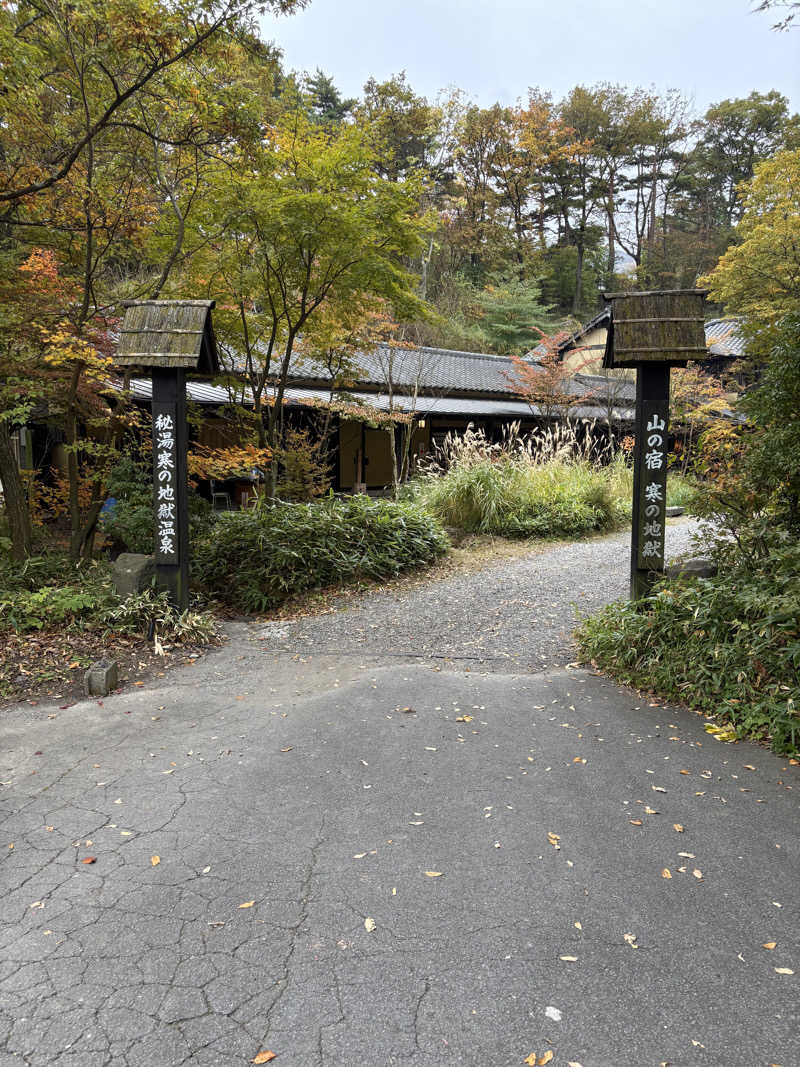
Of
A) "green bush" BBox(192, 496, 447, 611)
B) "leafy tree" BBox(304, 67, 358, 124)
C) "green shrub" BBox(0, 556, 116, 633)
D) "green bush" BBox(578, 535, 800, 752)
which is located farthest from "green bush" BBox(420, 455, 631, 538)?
"leafy tree" BBox(304, 67, 358, 124)

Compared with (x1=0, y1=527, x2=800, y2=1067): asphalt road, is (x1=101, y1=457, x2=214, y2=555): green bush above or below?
above

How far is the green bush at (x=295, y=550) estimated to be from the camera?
6.36 meters

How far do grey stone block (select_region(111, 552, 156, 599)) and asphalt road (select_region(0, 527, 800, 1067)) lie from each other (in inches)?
53.0

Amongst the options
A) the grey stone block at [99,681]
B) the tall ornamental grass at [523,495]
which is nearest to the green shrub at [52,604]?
the grey stone block at [99,681]

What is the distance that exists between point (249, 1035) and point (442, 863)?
0.91m

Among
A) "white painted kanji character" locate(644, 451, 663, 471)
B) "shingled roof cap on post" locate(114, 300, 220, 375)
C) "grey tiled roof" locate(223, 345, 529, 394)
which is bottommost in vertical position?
"white painted kanji character" locate(644, 451, 663, 471)

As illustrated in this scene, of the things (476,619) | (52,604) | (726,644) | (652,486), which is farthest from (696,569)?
(52,604)

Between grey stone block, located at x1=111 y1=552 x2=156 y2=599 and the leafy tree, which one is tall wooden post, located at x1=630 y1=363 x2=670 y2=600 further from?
the leafy tree

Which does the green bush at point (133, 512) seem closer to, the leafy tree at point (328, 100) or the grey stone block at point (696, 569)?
the grey stone block at point (696, 569)

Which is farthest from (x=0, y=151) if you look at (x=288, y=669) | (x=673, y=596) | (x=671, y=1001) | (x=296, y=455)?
(x=671, y=1001)

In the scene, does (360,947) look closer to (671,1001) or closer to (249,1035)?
(249,1035)

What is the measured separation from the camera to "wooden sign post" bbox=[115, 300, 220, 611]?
193 inches

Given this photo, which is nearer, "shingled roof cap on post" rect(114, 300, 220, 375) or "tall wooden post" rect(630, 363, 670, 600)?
"tall wooden post" rect(630, 363, 670, 600)

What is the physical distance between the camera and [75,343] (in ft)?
17.5
